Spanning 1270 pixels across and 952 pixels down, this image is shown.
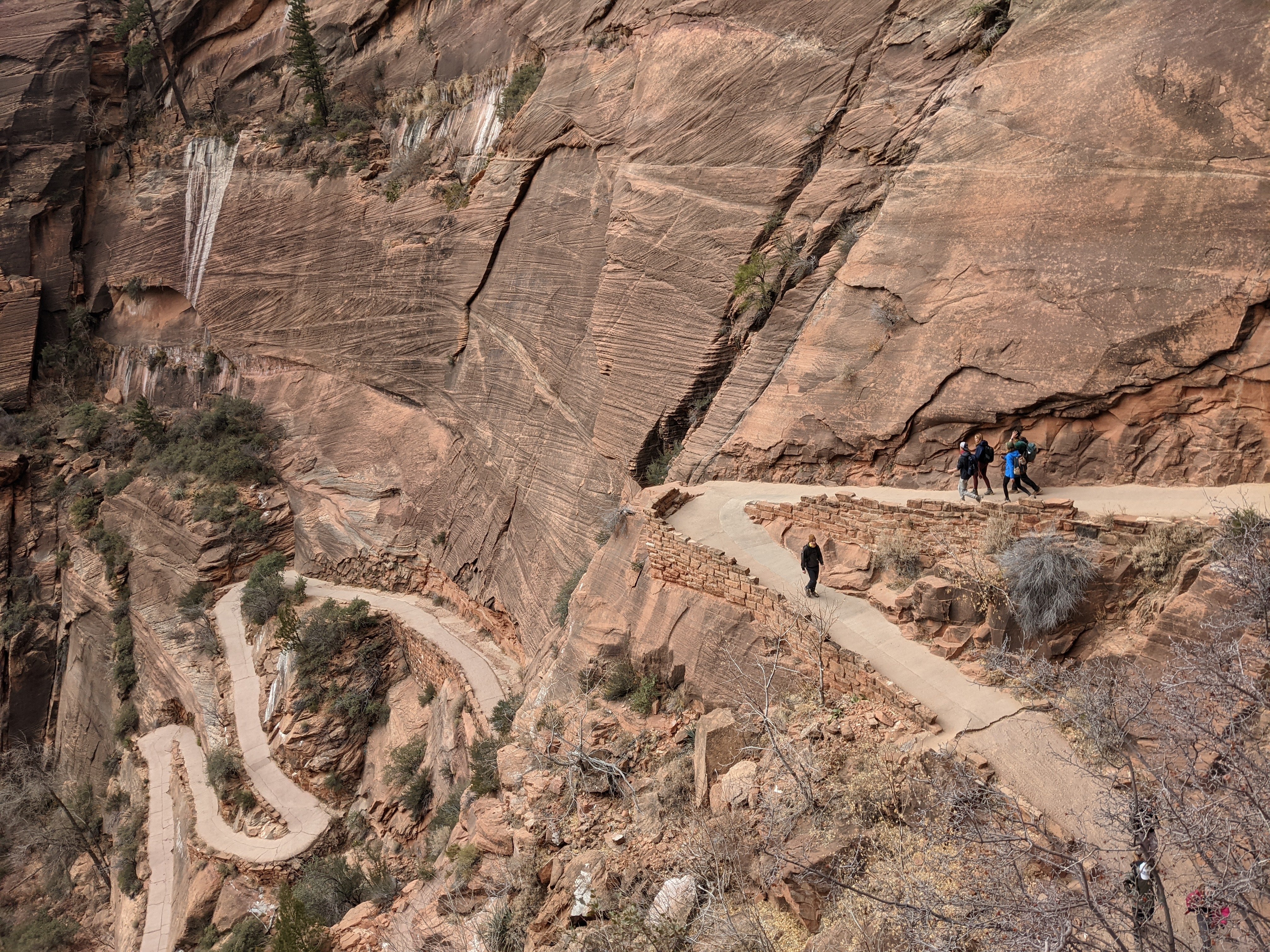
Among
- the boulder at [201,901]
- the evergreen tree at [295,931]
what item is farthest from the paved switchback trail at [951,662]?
the boulder at [201,901]

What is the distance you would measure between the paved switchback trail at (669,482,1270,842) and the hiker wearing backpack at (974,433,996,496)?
1.76 ft

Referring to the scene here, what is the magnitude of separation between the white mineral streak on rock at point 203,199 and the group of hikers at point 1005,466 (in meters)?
32.2

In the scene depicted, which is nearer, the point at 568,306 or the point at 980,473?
the point at 980,473

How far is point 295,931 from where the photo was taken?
45.5 feet

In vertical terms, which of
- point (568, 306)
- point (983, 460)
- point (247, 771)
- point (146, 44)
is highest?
point (146, 44)

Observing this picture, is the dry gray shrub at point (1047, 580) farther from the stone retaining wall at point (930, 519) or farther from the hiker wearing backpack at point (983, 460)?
the hiker wearing backpack at point (983, 460)

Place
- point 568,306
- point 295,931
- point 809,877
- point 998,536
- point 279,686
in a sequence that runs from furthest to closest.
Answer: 1. point 279,686
2. point 568,306
3. point 295,931
4. point 998,536
5. point 809,877

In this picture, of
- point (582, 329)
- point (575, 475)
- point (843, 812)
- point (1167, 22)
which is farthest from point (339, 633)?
point (1167, 22)

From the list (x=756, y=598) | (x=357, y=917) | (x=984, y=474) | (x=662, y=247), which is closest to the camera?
(x=756, y=598)

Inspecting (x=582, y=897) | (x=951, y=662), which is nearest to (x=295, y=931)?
(x=582, y=897)

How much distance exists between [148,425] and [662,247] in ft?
83.1

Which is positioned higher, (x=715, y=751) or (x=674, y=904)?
(x=715, y=751)

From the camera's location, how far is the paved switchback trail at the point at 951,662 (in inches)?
339

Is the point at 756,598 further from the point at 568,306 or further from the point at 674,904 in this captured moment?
the point at 568,306
